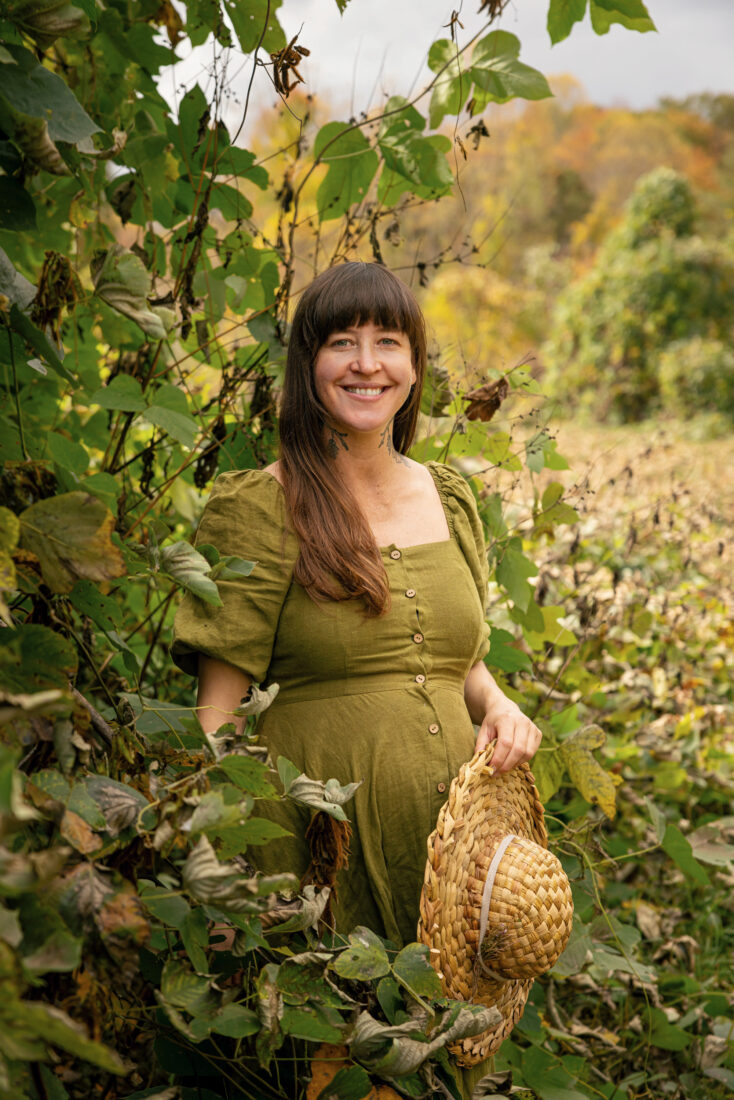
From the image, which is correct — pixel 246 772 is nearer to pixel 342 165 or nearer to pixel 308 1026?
pixel 308 1026

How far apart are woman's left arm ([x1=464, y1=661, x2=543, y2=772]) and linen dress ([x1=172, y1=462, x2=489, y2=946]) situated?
0.24 feet

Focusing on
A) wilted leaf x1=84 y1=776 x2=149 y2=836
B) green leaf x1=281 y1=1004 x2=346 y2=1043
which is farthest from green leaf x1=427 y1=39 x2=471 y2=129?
green leaf x1=281 y1=1004 x2=346 y2=1043

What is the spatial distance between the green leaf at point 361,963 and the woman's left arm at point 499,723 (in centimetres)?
50

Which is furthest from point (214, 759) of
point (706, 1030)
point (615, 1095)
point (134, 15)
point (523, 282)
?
point (523, 282)

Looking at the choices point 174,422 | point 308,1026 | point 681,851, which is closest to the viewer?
point 308,1026

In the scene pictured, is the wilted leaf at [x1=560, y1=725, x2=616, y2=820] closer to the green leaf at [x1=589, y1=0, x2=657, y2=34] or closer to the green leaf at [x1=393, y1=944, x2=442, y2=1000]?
the green leaf at [x1=393, y1=944, x2=442, y2=1000]

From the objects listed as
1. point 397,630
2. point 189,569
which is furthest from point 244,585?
point 189,569

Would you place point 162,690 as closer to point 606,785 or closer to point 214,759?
point 606,785

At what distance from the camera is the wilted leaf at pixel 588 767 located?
2.06 metres

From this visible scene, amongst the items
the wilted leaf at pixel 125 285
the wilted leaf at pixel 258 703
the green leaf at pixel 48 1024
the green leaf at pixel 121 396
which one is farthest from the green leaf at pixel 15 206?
the green leaf at pixel 48 1024

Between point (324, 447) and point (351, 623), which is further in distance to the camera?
point (324, 447)

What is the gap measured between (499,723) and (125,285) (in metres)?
0.99

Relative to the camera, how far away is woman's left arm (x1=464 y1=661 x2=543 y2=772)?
168 centimetres

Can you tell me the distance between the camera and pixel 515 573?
7.41 feet
